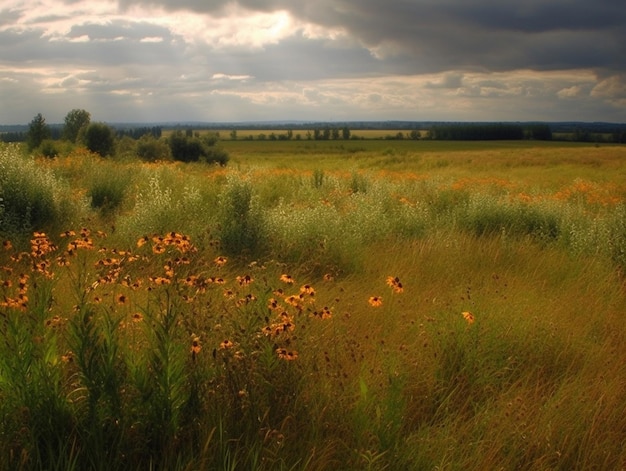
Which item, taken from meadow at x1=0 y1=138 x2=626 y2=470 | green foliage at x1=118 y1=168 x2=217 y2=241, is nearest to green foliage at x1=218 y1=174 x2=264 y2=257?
meadow at x1=0 y1=138 x2=626 y2=470

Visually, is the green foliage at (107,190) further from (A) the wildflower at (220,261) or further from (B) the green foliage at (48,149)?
(B) the green foliage at (48,149)

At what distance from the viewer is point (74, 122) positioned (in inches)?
1654

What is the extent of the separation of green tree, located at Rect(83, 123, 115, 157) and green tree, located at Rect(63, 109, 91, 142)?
19.2ft

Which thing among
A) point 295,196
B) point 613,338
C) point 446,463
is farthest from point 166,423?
point 295,196

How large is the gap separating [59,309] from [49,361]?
151cm

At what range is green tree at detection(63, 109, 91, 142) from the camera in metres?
41.2

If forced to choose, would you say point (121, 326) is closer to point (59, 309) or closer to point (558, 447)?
point (59, 309)

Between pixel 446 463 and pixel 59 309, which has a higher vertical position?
pixel 59 309

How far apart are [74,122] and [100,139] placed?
8296 millimetres

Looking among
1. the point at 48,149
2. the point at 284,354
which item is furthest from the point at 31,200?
the point at 48,149

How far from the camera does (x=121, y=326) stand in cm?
351

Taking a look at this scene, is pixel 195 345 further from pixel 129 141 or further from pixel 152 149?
pixel 129 141

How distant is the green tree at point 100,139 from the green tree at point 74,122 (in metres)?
5.86

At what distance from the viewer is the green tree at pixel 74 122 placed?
41203 millimetres
